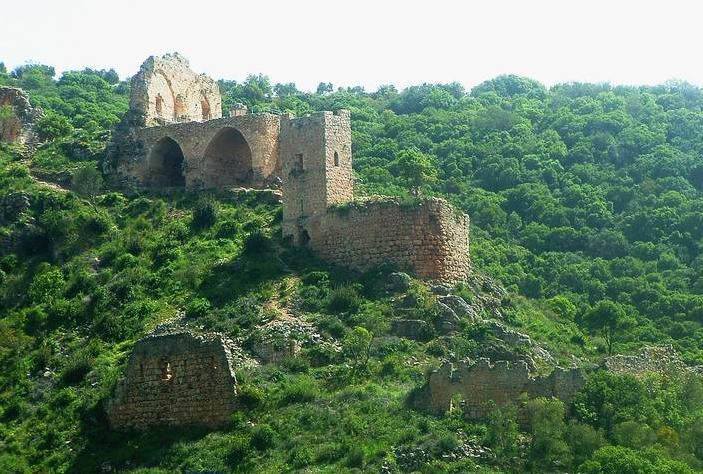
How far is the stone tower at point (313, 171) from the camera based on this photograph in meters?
47.3

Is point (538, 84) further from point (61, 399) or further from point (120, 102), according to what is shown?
point (61, 399)

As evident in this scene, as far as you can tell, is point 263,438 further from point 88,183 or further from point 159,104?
point 159,104

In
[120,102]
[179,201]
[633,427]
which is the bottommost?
[633,427]

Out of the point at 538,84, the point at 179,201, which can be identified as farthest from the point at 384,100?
the point at 179,201

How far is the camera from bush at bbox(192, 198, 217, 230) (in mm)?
50362

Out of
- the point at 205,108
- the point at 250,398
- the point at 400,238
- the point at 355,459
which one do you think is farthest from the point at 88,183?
the point at 355,459

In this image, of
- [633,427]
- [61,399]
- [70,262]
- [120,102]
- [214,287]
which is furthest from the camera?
[120,102]

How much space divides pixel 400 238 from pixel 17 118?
2114cm

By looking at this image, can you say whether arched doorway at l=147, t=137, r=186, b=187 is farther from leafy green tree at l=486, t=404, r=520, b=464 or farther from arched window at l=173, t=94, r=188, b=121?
leafy green tree at l=486, t=404, r=520, b=464

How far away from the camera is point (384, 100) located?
83375 millimetres

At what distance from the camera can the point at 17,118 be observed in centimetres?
6012

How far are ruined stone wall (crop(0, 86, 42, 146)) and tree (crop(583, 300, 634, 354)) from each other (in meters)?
24.1

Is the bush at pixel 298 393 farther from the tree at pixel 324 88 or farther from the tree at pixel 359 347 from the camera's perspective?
the tree at pixel 324 88

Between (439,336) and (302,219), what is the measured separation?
295 inches
